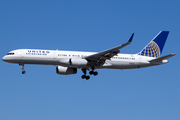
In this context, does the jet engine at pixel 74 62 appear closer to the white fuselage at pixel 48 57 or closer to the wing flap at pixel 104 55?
the white fuselage at pixel 48 57

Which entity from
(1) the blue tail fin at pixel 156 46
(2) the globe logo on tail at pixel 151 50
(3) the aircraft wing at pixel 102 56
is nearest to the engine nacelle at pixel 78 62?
(3) the aircraft wing at pixel 102 56

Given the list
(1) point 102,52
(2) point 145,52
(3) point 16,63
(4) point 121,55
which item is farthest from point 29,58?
(2) point 145,52

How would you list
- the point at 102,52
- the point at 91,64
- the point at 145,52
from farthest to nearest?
the point at 145,52 < the point at 91,64 < the point at 102,52

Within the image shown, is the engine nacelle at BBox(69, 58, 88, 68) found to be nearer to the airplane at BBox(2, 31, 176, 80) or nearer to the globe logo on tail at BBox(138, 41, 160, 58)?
the airplane at BBox(2, 31, 176, 80)

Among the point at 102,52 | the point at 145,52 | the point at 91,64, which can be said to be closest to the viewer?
the point at 102,52

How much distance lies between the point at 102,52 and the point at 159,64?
10.7 metres

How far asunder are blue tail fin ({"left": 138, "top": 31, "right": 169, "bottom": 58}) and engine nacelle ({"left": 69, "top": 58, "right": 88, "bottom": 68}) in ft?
33.7

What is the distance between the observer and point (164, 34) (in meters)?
52.8

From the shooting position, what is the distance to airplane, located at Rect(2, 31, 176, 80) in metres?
44.0

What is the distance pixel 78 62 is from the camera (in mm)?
44250

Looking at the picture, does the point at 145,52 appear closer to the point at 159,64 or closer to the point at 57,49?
the point at 159,64

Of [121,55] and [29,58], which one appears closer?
[29,58]

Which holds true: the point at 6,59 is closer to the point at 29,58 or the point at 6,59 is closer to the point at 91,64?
the point at 29,58

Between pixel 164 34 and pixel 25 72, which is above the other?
pixel 164 34
